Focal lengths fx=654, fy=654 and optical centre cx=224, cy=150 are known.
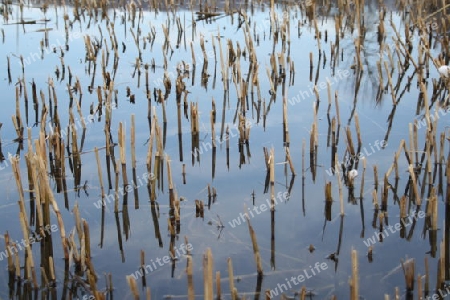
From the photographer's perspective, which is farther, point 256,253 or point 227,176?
point 227,176

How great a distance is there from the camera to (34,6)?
40.8ft

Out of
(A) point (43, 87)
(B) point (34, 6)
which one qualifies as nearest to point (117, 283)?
(A) point (43, 87)

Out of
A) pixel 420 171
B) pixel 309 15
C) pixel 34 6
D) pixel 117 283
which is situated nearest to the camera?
pixel 117 283

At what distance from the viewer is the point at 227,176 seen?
4973mm

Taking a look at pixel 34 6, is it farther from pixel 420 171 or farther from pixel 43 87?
pixel 420 171

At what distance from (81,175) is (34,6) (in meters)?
8.40

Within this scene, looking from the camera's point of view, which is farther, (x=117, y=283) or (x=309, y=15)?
(x=309, y=15)

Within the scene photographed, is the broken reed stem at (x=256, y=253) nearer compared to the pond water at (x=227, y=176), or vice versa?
the broken reed stem at (x=256, y=253)

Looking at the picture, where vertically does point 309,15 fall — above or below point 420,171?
above

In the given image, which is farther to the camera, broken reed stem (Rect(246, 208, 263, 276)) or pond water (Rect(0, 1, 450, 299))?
pond water (Rect(0, 1, 450, 299))

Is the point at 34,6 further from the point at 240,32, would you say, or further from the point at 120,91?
the point at 120,91

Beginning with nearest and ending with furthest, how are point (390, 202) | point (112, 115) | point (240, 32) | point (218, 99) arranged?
point (390, 202) → point (112, 115) → point (218, 99) → point (240, 32)

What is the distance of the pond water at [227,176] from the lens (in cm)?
362

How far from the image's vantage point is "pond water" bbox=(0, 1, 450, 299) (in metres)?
3.62
